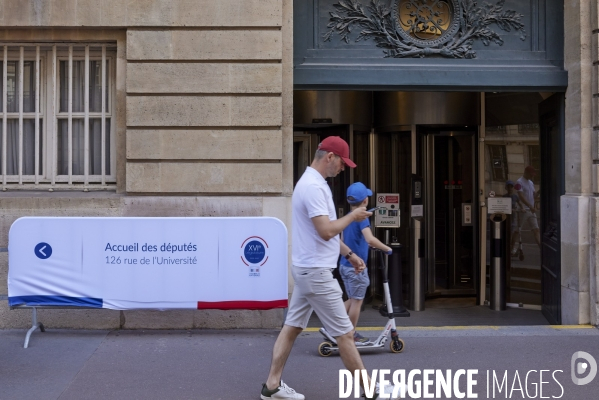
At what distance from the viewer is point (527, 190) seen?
11.0 m

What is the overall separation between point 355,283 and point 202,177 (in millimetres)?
2187

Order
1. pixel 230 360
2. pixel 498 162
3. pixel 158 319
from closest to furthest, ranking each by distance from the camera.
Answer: pixel 230 360 → pixel 158 319 → pixel 498 162

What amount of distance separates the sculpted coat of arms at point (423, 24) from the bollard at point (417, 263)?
286cm

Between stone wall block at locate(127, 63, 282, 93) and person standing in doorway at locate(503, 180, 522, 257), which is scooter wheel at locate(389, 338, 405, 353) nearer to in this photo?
stone wall block at locate(127, 63, 282, 93)

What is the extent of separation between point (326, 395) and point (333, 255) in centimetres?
123

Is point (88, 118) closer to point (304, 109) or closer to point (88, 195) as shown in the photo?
point (88, 195)

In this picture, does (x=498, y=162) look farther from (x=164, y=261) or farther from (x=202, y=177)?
(x=164, y=261)

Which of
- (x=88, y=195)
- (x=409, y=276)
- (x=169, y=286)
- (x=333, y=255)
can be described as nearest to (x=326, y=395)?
(x=333, y=255)

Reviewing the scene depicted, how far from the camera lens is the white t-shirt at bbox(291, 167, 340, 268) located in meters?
5.37

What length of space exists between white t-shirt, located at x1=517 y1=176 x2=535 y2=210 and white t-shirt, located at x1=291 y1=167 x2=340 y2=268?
616cm

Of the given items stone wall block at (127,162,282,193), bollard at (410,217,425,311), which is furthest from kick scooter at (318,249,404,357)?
bollard at (410,217,425,311)

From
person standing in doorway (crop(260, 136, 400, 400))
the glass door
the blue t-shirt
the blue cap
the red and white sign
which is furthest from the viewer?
the glass door

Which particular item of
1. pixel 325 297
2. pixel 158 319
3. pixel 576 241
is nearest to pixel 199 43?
pixel 158 319

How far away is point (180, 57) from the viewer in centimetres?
834
